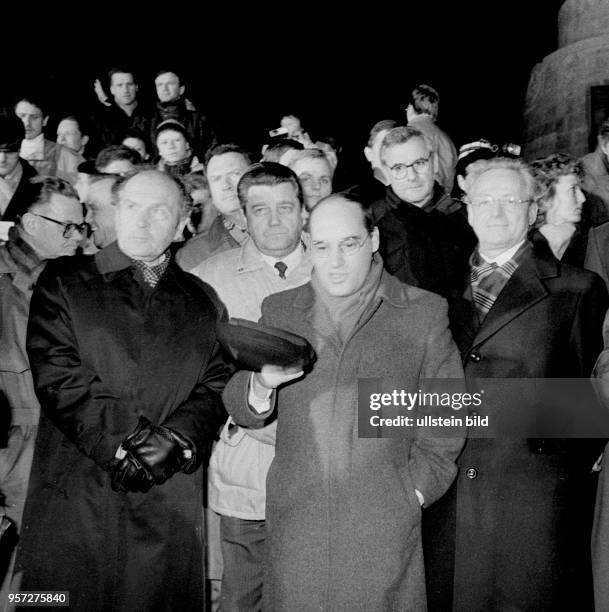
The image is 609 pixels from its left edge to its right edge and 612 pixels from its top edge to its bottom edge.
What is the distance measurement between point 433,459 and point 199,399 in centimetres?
109

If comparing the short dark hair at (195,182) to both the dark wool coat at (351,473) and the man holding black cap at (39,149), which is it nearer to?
the man holding black cap at (39,149)

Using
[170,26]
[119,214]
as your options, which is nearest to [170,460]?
[119,214]

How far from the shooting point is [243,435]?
3.71 meters

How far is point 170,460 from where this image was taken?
10.4ft

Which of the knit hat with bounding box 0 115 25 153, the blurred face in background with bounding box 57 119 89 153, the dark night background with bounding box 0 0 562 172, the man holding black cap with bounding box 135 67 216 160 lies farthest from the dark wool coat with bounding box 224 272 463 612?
the dark night background with bounding box 0 0 562 172

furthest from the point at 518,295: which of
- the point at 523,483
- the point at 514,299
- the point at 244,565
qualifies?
the point at 244,565

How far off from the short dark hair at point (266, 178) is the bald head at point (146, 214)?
55 cm

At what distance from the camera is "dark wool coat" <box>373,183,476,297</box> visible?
169 inches

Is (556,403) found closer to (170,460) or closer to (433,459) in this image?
(433,459)

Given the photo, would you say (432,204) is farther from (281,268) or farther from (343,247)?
(343,247)

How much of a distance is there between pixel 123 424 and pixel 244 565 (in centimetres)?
105

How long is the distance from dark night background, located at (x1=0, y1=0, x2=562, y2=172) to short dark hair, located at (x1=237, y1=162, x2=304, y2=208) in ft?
27.8

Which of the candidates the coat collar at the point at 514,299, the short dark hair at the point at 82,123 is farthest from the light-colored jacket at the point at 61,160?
the coat collar at the point at 514,299

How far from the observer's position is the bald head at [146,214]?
11.5ft
